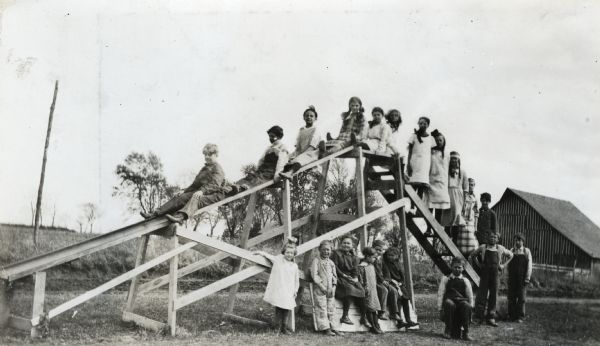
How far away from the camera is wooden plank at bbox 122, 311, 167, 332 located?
332 inches

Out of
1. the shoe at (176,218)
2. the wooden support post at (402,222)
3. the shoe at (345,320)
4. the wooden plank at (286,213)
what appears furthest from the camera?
the wooden support post at (402,222)

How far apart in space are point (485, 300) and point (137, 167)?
24.0m

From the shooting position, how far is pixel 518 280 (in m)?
11.9

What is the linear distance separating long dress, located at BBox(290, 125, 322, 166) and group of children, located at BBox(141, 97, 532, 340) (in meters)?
0.02

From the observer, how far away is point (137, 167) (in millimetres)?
31641

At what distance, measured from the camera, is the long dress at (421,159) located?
11.9 m

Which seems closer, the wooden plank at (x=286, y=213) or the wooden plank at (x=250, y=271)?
the wooden plank at (x=250, y=271)

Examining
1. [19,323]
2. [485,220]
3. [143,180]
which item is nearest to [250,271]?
[19,323]

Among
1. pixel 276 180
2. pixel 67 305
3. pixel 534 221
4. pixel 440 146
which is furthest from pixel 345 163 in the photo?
pixel 67 305

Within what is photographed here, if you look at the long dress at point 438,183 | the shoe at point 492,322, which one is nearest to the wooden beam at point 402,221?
the long dress at point 438,183

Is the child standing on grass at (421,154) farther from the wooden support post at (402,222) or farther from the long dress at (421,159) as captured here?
the wooden support post at (402,222)

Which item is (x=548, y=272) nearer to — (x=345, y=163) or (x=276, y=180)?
(x=345, y=163)

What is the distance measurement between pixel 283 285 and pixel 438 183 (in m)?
4.63

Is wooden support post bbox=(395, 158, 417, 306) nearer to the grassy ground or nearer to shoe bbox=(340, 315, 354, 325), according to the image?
the grassy ground
